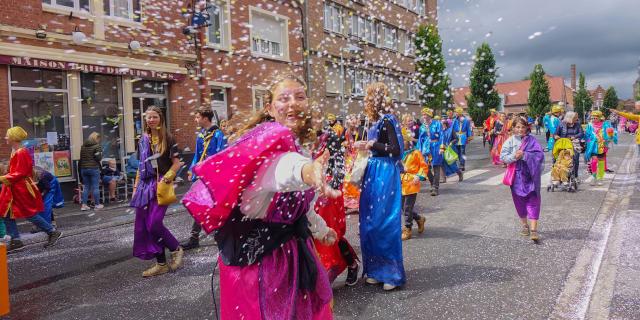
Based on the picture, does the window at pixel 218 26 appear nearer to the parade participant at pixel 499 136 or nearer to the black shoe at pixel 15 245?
the parade participant at pixel 499 136

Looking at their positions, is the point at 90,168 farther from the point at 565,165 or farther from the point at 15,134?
the point at 565,165

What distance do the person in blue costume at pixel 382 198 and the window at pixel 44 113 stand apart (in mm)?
9521

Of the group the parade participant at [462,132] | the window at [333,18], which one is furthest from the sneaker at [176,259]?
the window at [333,18]

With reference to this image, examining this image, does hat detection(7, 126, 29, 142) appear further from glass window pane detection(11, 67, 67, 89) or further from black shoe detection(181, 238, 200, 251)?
glass window pane detection(11, 67, 67, 89)

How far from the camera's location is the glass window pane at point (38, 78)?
11.0 m

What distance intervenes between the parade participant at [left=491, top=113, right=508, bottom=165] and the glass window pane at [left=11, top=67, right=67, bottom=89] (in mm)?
13138

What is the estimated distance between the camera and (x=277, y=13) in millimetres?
18297

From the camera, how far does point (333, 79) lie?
65.1 ft

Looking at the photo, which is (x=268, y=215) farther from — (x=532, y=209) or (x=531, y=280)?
(x=532, y=209)

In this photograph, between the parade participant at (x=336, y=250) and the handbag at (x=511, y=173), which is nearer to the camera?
the parade participant at (x=336, y=250)

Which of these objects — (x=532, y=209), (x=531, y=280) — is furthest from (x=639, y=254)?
(x=531, y=280)

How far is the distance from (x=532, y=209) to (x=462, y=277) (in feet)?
6.83

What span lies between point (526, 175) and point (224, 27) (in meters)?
12.7

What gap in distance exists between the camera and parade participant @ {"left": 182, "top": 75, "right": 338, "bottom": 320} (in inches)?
73.4
